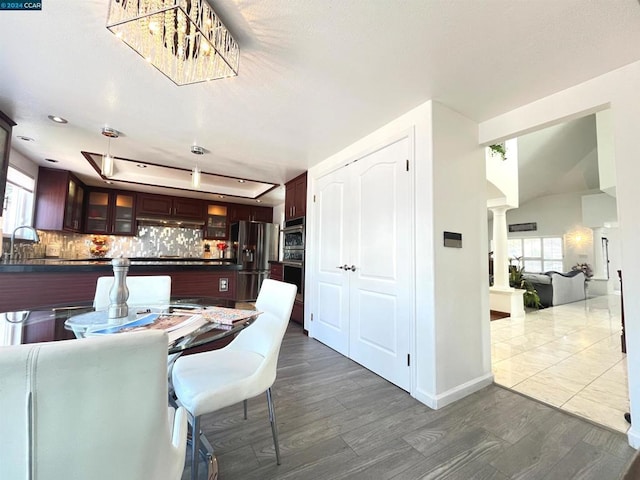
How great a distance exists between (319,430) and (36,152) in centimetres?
439

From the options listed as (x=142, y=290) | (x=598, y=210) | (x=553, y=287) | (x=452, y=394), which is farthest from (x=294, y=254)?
(x=598, y=210)

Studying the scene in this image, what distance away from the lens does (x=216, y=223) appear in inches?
231

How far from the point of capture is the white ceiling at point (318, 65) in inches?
50.9

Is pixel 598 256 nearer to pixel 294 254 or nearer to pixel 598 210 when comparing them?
pixel 598 210

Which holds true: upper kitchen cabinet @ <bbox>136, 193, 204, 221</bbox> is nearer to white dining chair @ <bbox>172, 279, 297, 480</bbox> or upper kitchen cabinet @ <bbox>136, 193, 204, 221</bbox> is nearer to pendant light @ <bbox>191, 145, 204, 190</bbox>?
pendant light @ <bbox>191, 145, 204, 190</bbox>

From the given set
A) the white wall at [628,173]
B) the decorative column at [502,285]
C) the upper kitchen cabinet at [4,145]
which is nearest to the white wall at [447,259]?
the white wall at [628,173]

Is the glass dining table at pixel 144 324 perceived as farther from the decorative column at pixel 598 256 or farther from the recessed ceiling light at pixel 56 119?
the decorative column at pixel 598 256

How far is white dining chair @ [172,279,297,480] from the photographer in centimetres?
113

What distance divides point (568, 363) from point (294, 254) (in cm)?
329

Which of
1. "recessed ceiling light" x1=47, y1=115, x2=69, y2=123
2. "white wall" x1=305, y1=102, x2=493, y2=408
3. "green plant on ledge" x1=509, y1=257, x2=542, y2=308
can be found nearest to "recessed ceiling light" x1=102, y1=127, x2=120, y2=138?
"recessed ceiling light" x1=47, y1=115, x2=69, y2=123

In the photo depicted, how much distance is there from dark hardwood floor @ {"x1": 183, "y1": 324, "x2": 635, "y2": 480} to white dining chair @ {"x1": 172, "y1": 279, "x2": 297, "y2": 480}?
0.61 ft

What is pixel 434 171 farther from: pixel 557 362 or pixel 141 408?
pixel 557 362

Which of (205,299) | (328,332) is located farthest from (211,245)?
(205,299)

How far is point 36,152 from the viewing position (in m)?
3.25
